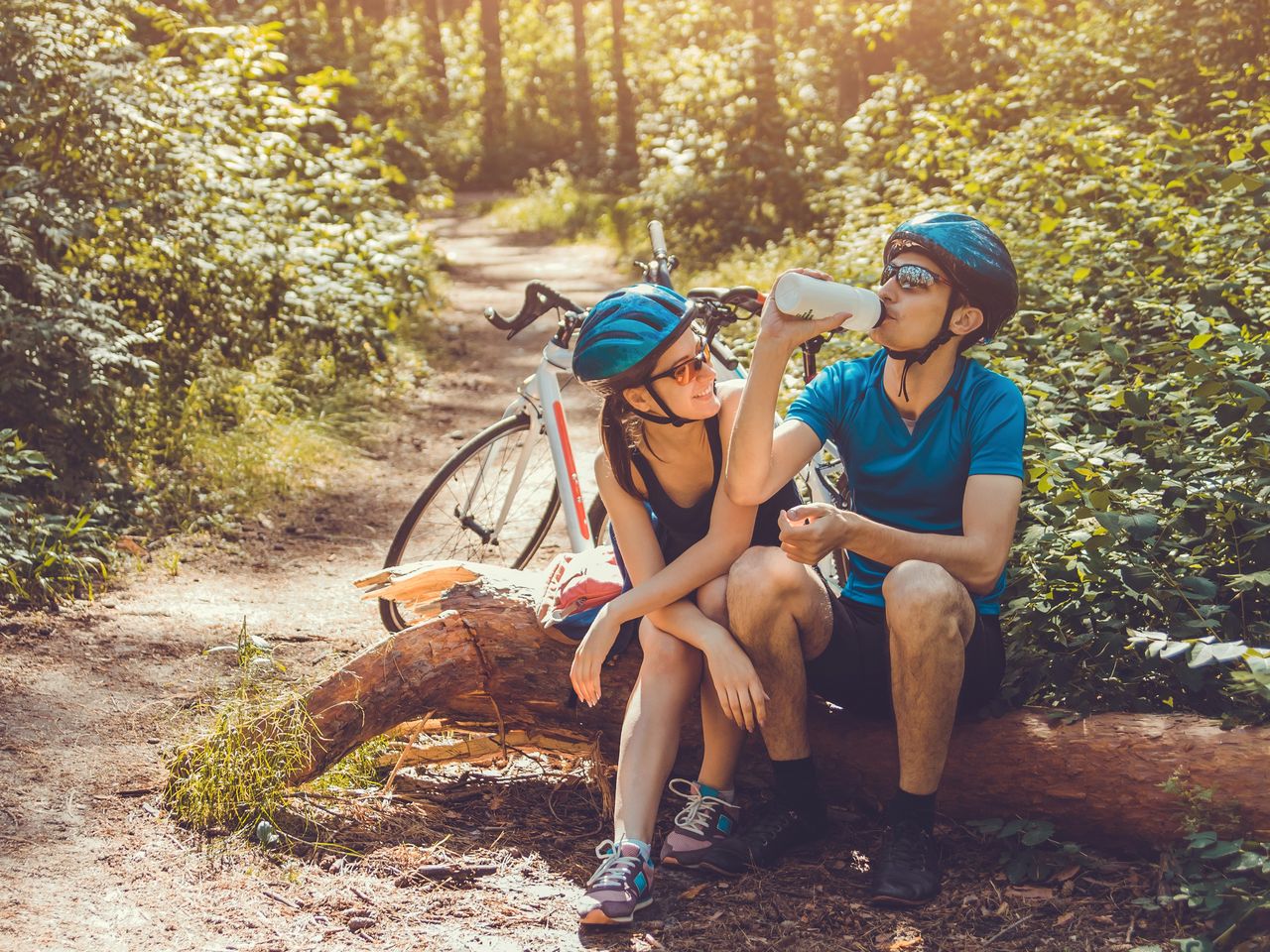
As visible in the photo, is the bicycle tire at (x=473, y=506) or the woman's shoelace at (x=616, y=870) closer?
the woman's shoelace at (x=616, y=870)

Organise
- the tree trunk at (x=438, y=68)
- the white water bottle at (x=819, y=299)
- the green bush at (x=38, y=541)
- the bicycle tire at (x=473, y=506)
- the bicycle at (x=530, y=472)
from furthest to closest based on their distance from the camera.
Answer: the tree trunk at (x=438, y=68) → the green bush at (x=38, y=541) → the bicycle tire at (x=473, y=506) → the bicycle at (x=530, y=472) → the white water bottle at (x=819, y=299)

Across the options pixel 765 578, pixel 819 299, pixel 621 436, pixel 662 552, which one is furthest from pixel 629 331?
pixel 765 578

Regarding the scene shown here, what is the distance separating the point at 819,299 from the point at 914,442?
0.47 metres

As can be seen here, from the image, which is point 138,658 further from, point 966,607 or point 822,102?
point 822,102

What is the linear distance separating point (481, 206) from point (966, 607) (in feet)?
59.8

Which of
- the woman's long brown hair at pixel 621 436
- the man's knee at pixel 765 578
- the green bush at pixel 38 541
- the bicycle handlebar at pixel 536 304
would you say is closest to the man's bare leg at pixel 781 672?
the man's knee at pixel 765 578

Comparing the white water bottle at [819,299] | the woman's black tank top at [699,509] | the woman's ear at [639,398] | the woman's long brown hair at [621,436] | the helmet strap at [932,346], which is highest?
the white water bottle at [819,299]

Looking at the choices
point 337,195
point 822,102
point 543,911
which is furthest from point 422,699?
point 822,102

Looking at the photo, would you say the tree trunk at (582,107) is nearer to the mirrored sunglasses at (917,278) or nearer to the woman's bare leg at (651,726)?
the mirrored sunglasses at (917,278)

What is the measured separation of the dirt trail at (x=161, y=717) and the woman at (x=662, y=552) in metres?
0.41

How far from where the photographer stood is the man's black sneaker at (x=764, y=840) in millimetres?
2889

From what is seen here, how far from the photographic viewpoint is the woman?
9.45 feet

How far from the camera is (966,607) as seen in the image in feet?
8.82

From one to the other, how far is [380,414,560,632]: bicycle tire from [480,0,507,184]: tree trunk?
63.5 feet
